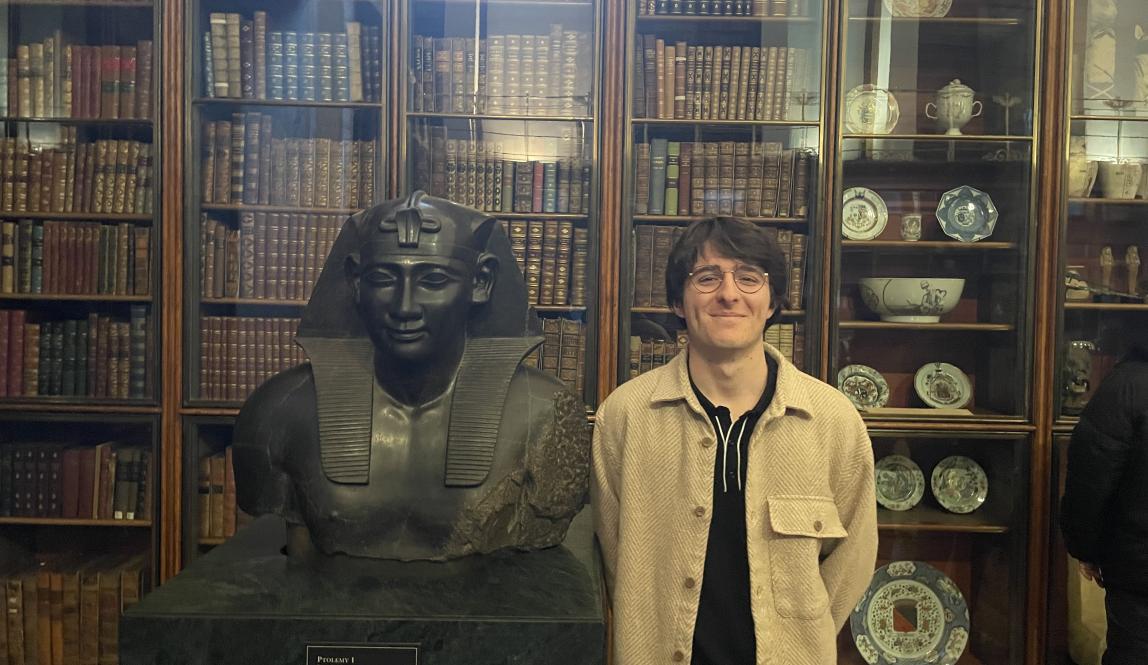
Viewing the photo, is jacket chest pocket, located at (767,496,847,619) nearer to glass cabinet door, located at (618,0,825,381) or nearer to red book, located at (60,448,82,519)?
glass cabinet door, located at (618,0,825,381)

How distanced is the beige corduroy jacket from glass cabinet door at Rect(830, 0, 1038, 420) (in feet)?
4.01

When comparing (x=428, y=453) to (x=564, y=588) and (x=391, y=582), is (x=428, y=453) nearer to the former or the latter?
(x=391, y=582)

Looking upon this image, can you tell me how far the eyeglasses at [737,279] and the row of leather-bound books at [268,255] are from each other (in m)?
1.64

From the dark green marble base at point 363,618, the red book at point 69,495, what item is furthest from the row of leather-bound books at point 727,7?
the red book at point 69,495

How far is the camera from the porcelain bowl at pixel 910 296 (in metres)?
3.04

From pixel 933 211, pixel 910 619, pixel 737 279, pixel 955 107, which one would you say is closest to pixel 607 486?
pixel 737 279

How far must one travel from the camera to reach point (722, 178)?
3.02 m

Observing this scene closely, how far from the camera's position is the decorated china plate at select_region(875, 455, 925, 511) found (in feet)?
10.1

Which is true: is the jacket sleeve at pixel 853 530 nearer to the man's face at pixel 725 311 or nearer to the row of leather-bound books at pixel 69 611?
the man's face at pixel 725 311

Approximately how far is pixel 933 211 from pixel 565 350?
1335 mm

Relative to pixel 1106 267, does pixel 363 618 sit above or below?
below

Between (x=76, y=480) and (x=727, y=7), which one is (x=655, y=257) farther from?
(x=76, y=480)

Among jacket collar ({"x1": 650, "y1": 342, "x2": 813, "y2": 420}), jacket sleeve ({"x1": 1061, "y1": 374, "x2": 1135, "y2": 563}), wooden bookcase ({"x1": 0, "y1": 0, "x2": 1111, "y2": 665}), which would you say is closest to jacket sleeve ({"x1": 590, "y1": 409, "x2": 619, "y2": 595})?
jacket collar ({"x1": 650, "y1": 342, "x2": 813, "y2": 420})

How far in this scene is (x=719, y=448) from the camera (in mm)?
1701
